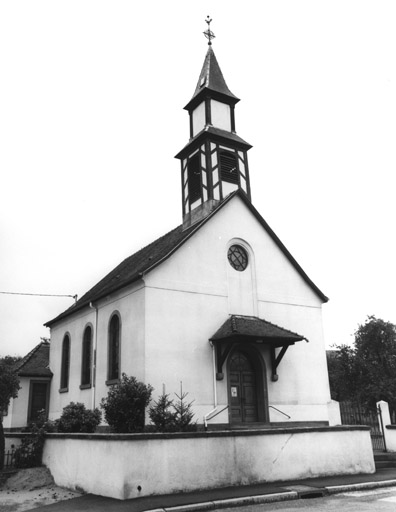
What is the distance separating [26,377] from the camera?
2747 cm

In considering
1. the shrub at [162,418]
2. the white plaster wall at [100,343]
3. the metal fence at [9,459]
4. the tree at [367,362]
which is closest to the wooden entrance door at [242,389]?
the white plaster wall at [100,343]

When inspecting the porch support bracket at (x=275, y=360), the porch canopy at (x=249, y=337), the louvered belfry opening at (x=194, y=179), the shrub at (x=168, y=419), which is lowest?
the shrub at (x=168, y=419)

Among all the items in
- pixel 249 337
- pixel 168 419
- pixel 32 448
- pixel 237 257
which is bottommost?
pixel 32 448

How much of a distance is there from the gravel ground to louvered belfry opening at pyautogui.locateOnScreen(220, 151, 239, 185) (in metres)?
14.4

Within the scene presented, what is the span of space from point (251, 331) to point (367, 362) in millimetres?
29718

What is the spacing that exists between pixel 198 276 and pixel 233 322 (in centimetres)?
233

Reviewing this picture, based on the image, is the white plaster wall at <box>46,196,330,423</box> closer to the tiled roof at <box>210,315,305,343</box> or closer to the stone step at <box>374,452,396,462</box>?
the tiled roof at <box>210,315,305,343</box>

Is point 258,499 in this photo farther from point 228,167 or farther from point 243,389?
point 228,167

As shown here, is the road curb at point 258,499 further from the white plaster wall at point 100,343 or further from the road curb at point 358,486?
the white plaster wall at point 100,343

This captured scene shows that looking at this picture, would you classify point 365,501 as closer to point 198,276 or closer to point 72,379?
point 198,276

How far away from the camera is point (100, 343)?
2222 centimetres

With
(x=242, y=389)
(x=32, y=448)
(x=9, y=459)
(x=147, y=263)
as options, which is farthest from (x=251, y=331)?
(x=9, y=459)

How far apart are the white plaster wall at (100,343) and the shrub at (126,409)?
1.70 meters

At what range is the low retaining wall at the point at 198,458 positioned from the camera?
1254cm
